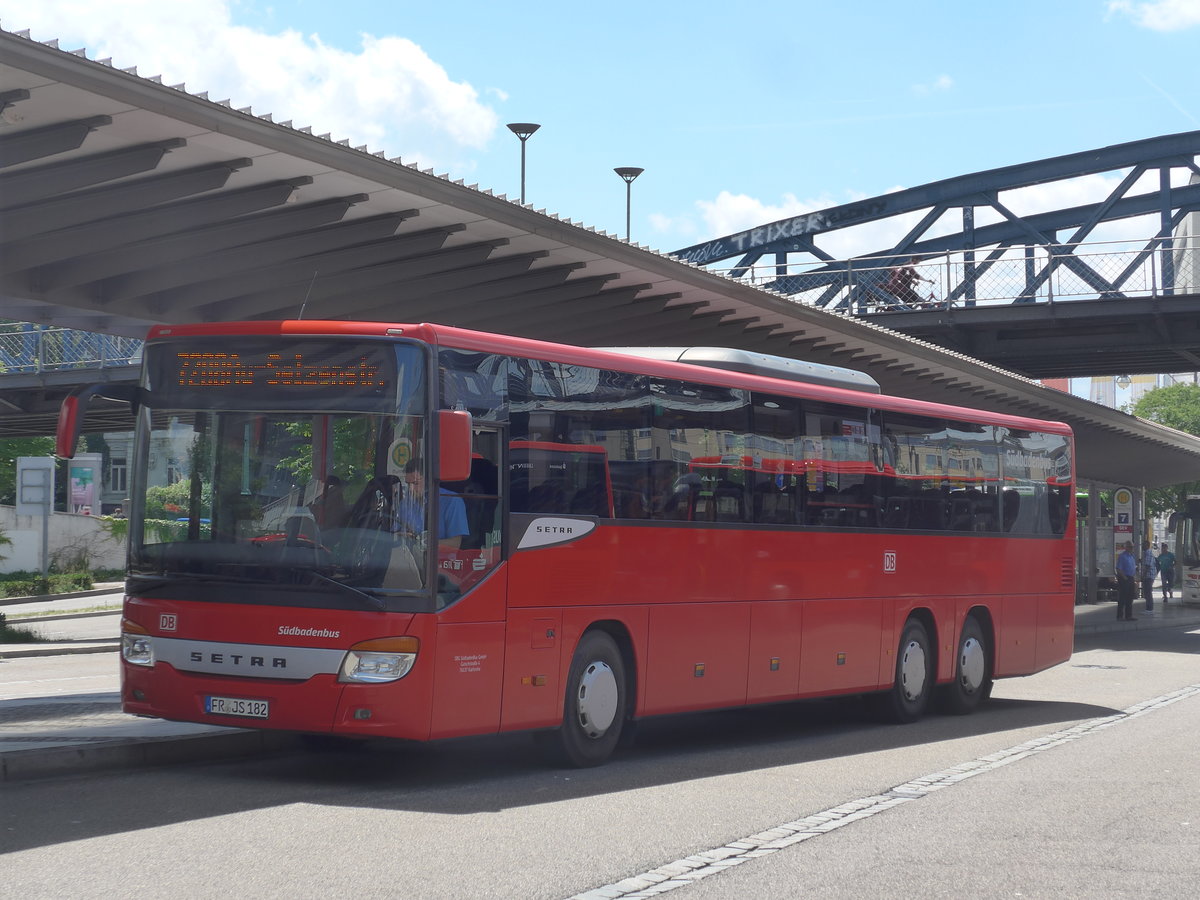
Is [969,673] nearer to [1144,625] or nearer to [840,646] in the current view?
[840,646]

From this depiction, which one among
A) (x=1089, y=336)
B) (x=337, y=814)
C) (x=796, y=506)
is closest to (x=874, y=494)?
(x=796, y=506)

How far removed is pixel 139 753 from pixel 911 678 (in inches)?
326

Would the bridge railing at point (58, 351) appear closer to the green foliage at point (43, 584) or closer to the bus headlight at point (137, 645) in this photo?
the green foliage at point (43, 584)

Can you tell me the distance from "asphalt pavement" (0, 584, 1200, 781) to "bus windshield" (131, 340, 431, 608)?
4.24ft

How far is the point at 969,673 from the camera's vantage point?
671 inches

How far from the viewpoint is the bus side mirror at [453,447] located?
31.9 ft

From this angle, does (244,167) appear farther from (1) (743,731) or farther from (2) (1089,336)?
(2) (1089,336)

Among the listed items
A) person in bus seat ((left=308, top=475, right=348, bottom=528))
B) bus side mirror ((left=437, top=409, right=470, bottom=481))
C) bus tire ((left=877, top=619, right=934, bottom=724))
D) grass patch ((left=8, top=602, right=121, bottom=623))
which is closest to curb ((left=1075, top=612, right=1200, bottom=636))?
bus tire ((left=877, top=619, right=934, bottom=724))

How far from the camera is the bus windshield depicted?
9.66 metres

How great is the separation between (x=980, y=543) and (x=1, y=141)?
34.9 feet

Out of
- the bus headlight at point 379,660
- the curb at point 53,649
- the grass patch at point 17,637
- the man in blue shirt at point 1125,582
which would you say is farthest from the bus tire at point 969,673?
the man in blue shirt at point 1125,582

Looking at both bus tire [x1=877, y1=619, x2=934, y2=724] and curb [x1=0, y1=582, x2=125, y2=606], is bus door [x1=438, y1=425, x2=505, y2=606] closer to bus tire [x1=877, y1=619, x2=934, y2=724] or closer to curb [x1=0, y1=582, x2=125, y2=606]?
bus tire [x1=877, y1=619, x2=934, y2=724]

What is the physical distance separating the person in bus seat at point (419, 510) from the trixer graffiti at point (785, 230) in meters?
41.3

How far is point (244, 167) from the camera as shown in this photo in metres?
13.1
